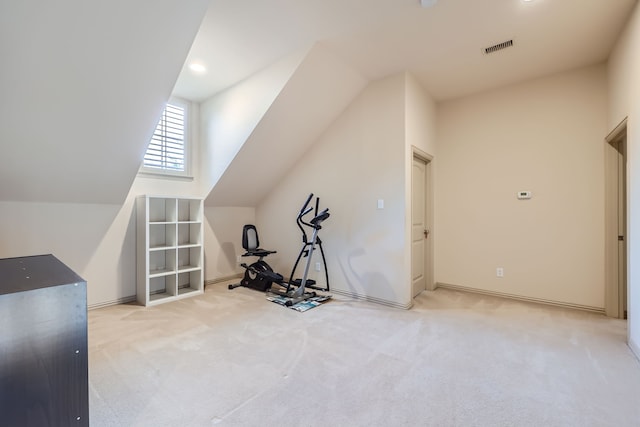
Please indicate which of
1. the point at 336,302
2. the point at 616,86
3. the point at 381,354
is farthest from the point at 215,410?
the point at 616,86

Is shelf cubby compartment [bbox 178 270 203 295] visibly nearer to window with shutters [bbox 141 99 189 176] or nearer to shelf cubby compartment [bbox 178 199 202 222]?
shelf cubby compartment [bbox 178 199 202 222]

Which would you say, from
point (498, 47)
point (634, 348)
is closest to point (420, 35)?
point (498, 47)

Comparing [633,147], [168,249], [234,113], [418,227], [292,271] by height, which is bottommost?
[292,271]

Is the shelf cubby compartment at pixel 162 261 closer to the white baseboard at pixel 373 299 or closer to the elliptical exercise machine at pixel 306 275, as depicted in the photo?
the elliptical exercise machine at pixel 306 275

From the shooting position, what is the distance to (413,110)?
3.56 metres

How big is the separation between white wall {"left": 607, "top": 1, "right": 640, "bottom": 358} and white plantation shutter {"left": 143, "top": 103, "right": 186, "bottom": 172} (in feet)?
16.1

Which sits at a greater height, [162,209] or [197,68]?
[197,68]

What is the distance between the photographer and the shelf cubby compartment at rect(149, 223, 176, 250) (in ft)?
12.4

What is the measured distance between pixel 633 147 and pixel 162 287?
519 cm

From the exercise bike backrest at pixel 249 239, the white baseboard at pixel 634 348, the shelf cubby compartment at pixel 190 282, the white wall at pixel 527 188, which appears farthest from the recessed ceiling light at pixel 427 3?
the shelf cubby compartment at pixel 190 282

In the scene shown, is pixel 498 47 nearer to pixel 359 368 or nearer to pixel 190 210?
pixel 359 368

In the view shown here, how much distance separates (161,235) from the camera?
388 cm

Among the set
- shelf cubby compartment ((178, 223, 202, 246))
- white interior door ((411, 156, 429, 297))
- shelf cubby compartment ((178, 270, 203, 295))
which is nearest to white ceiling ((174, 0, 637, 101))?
white interior door ((411, 156, 429, 297))

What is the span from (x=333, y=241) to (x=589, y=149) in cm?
316
